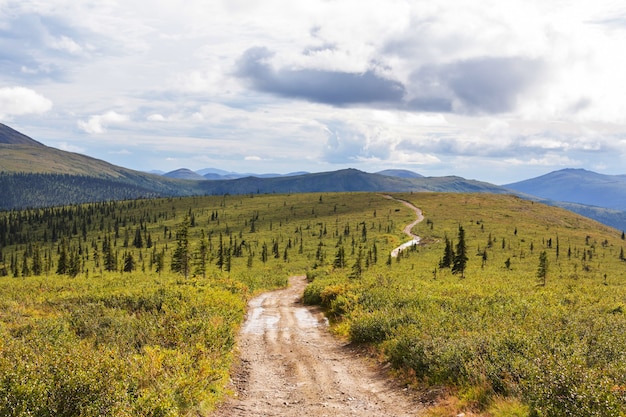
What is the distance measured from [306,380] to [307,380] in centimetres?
4

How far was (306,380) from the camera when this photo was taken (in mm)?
16500

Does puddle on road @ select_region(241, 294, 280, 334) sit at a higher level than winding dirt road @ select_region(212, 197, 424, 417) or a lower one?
lower

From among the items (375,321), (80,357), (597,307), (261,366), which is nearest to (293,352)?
(261,366)

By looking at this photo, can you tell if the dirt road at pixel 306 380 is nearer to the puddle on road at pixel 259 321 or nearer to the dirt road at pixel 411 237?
the puddle on road at pixel 259 321

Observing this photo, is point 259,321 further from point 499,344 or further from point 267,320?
point 499,344

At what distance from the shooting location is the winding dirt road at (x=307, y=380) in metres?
13.6

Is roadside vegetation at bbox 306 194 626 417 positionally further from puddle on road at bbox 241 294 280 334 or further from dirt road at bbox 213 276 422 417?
puddle on road at bbox 241 294 280 334

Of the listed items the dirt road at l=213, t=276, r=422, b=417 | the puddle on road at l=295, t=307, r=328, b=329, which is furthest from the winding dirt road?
the puddle on road at l=295, t=307, r=328, b=329

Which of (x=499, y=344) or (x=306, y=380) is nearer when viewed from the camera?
(x=499, y=344)

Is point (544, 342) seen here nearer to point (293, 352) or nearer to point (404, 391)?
point (404, 391)

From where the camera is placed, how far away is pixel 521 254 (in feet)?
334

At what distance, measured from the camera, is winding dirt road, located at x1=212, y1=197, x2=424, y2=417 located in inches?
Result: 536

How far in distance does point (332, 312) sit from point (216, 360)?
646 inches

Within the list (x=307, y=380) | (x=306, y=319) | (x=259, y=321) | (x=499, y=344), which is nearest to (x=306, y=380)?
(x=307, y=380)
